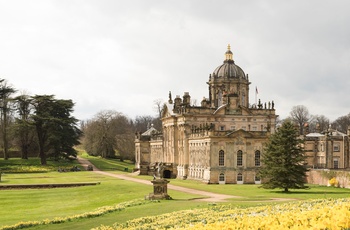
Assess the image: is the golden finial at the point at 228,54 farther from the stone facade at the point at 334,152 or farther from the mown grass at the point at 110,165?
the mown grass at the point at 110,165

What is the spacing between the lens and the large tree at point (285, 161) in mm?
44719

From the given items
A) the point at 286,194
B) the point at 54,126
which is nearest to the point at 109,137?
the point at 54,126

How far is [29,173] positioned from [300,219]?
71.9 meters

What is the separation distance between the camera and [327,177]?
53219 millimetres

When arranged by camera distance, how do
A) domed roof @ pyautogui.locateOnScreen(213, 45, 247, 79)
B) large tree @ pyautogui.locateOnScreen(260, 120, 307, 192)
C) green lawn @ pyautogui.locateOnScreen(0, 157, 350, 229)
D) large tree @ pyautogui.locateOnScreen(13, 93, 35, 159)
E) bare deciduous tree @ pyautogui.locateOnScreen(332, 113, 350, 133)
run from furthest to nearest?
bare deciduous tree @ pyautogui.locateOnScreen(332, 113, 350, 133) < large tree @ pyautogui.locateOnScreen(13, 93, 35, 159) < domed roof @ pyautogui.locateOnScreen(213, 45, 247, 79) < large tree @ pyautogui.locateOnScreen(260, 120, 307, 192) < green lawn @ pyautogui.locateOnScreen(0, 157, 350, 229)

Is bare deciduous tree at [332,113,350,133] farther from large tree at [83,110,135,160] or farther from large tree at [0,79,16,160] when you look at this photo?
large tree at [0,79,16,160]

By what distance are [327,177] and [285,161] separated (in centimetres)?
1042

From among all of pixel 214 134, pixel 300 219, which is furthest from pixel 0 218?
pixel 214 134

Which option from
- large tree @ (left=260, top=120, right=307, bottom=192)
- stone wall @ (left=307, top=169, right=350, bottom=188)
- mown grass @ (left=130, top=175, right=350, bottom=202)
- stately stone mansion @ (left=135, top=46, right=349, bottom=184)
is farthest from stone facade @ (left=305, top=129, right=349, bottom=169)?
large tree @ (left=260, top=120, right=307, bottom=192)

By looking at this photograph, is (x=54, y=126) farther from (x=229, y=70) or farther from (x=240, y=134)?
(x=240, y=134)

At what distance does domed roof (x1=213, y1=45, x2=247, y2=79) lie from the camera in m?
78.1

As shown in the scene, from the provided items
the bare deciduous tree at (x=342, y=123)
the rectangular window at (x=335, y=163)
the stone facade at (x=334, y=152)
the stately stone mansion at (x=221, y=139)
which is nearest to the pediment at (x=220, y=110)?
the stately stone mansion at (x=221, y=139)

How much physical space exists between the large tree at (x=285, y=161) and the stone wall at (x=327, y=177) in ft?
20.2

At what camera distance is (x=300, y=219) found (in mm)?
11484
